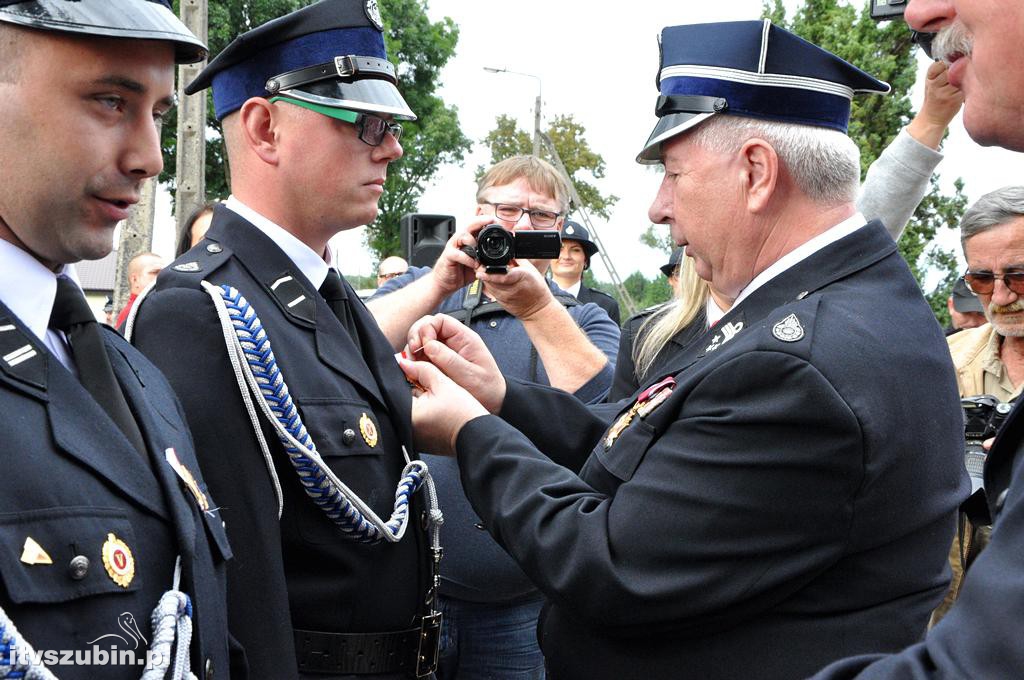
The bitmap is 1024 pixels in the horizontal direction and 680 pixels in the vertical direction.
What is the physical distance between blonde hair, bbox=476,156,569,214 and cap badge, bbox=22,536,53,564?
116 inches

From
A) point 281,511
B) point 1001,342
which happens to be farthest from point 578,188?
point 281,511

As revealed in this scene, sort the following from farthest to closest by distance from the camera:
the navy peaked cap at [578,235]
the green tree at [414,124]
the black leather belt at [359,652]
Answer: the green tree at [414,124] < the navy peaked cap at [578,235] < the black leather belt at [359,652]

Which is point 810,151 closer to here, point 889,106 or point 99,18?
point 99,18

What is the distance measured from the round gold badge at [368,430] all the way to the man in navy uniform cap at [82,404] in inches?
21.7

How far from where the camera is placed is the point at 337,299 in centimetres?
252

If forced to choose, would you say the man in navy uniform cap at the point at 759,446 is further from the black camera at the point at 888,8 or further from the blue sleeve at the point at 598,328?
the blue sleeve at the point at 598,328

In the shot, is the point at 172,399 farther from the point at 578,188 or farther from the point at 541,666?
the point at 578,188

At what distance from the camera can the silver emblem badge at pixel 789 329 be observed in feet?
6.46

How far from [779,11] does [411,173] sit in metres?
11.6

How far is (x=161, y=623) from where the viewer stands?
4.94 feet

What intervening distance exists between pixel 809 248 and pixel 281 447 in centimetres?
126

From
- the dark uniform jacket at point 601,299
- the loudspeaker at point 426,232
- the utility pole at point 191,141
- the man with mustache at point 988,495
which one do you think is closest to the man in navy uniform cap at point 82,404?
the man with mustache at point 988,495

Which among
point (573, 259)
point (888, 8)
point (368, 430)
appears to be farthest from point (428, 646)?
point (573, 259)

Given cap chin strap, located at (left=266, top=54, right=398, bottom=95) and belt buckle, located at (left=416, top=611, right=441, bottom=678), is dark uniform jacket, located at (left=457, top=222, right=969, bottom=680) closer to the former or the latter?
belt buckle, located at (left=416, top=611, right=441, bottom=678)
